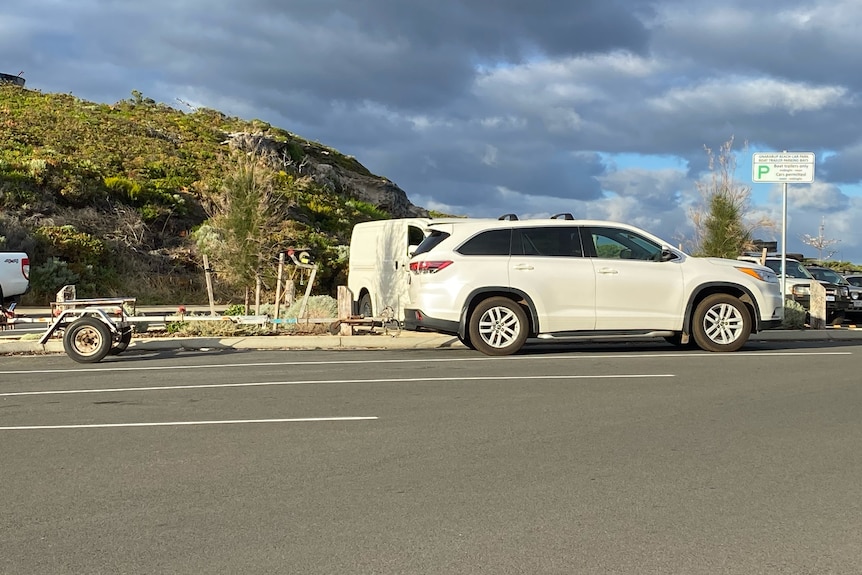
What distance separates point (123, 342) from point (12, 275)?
5392 millimetres

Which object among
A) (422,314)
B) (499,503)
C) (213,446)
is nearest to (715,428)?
(499,503)

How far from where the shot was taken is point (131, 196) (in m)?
31.9

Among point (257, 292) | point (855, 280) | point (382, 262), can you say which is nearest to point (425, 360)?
point (382, 262)

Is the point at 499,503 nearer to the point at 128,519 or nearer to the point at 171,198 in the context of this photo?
the point at 128,519

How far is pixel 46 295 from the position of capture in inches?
919

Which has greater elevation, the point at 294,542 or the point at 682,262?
the point at 682,262

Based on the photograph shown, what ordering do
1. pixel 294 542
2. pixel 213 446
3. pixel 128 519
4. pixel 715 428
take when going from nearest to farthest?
pixel 294 542
pixel 128 519
pixel 213 446
pixel 715 428

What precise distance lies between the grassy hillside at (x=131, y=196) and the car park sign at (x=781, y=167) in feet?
35.4

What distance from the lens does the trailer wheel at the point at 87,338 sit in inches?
493

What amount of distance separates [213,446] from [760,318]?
9001mm

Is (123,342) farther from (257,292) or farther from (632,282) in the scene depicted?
(632,282)

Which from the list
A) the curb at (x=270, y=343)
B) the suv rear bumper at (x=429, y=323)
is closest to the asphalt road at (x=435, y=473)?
the suv rear bumper at (x=429, y=323)

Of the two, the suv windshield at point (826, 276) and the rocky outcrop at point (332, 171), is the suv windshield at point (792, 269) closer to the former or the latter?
the suv windshield at point (826, 276)

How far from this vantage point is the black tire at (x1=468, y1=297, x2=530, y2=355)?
496 inches
